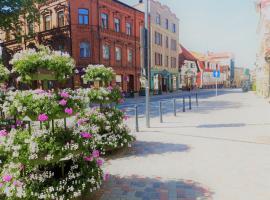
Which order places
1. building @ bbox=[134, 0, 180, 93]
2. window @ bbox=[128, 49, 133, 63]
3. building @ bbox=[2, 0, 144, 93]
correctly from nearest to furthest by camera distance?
1. building @ bbox=[2, 0, 144, 93]
2. window @ bbox=[128, 49, 133, 63]
3. building @ bbox=[134, 0, 180, 93]

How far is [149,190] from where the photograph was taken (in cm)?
459

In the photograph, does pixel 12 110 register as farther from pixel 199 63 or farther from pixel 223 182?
pixel 199 63

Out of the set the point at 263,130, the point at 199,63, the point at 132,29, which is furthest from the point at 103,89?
the point at 199,63

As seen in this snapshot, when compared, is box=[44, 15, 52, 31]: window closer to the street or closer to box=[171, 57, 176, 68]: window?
the street

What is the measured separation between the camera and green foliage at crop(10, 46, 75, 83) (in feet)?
12.7

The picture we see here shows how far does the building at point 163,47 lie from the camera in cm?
4003

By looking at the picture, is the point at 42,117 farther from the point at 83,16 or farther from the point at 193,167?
the point at 83,16

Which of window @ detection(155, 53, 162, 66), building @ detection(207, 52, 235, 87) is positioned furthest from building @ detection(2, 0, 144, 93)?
building @ detection(207, 52, 235, 87)

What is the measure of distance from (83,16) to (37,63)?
2517cm

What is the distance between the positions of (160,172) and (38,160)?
278 centimetres

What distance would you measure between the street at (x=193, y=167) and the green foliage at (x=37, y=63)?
2327 millimetres

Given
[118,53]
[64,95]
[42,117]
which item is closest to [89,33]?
[118,53]

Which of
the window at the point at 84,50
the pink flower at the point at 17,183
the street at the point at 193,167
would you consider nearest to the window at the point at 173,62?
the window at the point at 84,50

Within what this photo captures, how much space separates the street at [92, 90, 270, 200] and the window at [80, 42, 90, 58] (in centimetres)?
1968
